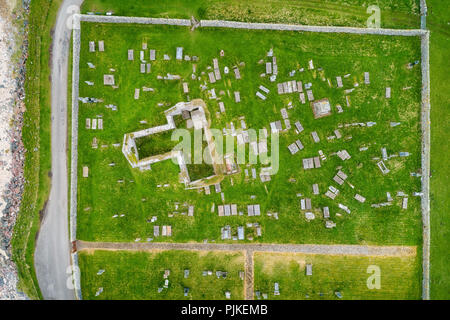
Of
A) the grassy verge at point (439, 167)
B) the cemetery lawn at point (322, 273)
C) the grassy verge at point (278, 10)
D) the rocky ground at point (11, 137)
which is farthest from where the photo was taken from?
the rocky ground at point (11, 137)

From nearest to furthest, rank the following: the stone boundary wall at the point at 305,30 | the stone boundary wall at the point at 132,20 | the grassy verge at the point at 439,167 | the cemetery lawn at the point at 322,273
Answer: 1. the stone boundary wall at the point at 132,20
2. the stone boundary wall at the point at 305,30
3. the grassy verge at the point at 439,167
4. the cemetery lawn at the point at 322,273

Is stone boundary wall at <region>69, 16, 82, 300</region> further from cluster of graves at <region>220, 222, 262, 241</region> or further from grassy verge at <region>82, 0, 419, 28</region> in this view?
cluster of graves at <region>220, 222, 262, 241</region>

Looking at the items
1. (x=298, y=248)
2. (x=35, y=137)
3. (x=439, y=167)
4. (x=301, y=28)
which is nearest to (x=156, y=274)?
(x=298, y=248)

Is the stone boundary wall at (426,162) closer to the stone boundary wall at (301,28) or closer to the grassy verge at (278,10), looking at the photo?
the stone boundary wall at (301,28)

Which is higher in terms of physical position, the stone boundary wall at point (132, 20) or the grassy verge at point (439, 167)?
the stone boundary wall at point (132, 20)

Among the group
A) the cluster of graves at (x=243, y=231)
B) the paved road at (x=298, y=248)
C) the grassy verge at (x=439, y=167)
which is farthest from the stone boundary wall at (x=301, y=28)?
the paved road at (x=298, y=248)

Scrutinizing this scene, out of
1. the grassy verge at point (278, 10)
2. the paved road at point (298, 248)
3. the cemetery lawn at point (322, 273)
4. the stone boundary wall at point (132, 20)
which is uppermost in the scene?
the grassy verge at point (278, 10)

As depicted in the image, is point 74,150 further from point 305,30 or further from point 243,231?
point 305,30

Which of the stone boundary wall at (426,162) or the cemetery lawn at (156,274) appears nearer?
the stone boundary wall at (426,162)
